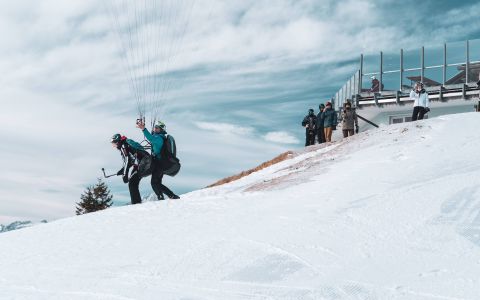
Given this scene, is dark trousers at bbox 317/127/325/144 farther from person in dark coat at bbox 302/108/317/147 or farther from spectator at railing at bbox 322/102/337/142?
person in dark coat at bbox 302/108/317/147

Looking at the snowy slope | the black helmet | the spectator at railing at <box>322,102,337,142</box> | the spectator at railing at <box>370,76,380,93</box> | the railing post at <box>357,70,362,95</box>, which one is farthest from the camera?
the spectator at railing at <box>370,76,380,93</box>

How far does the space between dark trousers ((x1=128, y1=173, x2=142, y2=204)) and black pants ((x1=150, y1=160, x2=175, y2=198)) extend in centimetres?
36

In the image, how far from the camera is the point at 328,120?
20516 mm

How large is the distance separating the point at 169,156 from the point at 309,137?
1029 cm

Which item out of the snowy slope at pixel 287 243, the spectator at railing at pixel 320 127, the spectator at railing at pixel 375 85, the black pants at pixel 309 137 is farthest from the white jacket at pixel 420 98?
the spectator at railing at pixel 375 85

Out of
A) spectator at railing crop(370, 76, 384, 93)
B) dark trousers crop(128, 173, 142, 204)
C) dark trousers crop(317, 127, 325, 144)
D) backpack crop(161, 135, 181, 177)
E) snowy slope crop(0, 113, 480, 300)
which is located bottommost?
snowy slope crop(0, 113, 480, 300)

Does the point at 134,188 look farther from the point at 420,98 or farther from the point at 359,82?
the point at 359,82

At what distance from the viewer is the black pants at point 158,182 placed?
12.5 metres

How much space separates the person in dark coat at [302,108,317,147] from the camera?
21.5 m

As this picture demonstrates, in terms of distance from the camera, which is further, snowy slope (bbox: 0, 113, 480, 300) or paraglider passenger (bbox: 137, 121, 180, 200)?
paraglider passenger (bbox: 137, 121, 180, 200)

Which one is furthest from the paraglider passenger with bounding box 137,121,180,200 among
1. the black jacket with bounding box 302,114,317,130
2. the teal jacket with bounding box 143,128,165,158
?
the black jacket with bounding box 302,114,317,130

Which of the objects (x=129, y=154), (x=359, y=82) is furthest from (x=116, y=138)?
(x=359, y=82)

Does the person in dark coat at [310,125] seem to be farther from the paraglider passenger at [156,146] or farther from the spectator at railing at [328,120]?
the paraglider passenger at [156,146]

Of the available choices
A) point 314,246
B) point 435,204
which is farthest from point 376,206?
point 314,246
